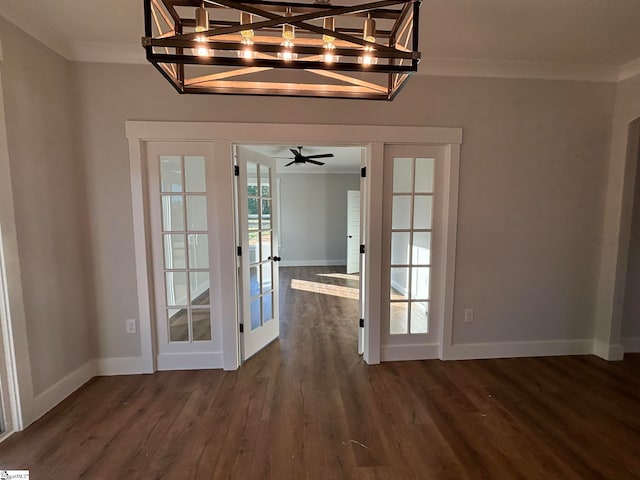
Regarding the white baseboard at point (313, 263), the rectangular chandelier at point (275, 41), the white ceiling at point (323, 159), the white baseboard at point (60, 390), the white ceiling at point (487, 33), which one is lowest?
the white baseboard at point (60, 390)

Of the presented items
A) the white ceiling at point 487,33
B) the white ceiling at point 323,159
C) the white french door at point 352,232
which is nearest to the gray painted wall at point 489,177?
the white ceiling at point 487,33

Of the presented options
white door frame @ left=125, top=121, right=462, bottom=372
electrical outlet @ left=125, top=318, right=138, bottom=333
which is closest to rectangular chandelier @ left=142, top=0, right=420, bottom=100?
white door frame @ left=125, top=121, right=462, bottom=372

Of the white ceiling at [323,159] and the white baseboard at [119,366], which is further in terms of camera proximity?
the white ceiling at [323,159]

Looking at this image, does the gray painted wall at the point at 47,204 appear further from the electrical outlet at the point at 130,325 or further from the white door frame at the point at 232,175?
the white door frame at the point at 232,175

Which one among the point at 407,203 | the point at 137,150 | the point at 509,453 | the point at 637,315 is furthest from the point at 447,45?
the point at 637,315

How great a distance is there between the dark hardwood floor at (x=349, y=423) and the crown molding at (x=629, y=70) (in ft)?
8.55

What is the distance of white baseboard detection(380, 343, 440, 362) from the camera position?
2.88 m

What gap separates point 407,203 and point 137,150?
7.73ft

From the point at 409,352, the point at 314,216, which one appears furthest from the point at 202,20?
the point at 314,216

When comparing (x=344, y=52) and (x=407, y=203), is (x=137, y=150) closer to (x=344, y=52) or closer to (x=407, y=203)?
(x=344, y=52)

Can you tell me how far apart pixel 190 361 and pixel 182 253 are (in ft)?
3.22

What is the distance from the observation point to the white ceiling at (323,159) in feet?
17.1

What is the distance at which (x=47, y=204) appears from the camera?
2193 millimetres

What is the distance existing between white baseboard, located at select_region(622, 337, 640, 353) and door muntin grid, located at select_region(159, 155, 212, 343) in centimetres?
411
